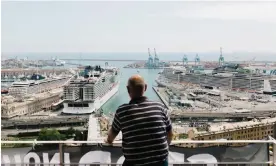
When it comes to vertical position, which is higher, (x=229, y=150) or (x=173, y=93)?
(x=229, y=150)

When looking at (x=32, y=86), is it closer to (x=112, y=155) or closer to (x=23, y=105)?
(x=23, y=105)

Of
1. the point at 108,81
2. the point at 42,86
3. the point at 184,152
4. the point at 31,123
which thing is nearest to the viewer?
the point at 184,152

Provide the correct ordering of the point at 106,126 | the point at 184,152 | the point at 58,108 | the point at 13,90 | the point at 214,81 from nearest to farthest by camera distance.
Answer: the point at 184,152 → the point at 106,126 → the point at 58,108 → the point at 13,90 → the point at 214,81

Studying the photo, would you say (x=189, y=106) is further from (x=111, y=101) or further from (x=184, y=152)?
(x=184, y=152)

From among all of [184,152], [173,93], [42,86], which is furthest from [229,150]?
[42,86]

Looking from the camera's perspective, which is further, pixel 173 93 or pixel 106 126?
pixel 173 93

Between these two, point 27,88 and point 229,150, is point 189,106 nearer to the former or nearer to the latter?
point 27,88

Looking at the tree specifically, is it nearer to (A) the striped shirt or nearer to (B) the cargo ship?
(A) the striped shirt
